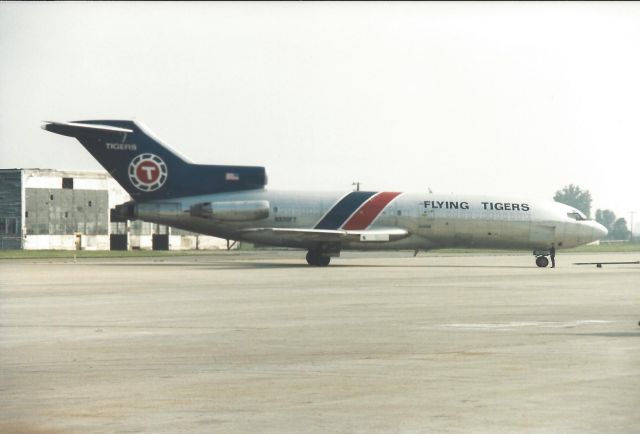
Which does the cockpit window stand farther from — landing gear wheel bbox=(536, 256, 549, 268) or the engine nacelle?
the engine nacelle

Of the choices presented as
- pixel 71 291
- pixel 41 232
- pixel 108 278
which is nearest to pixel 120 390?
pixel 71 291

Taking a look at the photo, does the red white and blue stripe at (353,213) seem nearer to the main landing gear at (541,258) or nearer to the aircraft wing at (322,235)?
the aircraft wing at (322,235)

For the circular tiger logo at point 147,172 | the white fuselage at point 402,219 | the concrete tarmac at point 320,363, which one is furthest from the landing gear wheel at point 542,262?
the concrete tarmac at point 320,363

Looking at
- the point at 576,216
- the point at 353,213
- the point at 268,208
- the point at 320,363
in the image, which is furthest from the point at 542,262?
the point at 320,363

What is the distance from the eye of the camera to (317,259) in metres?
59.3

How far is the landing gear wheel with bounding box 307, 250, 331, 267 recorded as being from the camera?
59.2 m

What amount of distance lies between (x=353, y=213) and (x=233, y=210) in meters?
6.32

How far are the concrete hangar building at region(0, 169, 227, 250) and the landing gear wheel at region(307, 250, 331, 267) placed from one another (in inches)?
1613

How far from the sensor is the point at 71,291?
33844 millimetres

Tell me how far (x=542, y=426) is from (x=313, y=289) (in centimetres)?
2483

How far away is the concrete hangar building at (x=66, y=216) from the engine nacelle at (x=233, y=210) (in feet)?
128

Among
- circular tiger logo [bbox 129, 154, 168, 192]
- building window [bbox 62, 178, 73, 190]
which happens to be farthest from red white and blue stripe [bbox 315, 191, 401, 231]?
building window [bbox 62, 178, 73, 190]

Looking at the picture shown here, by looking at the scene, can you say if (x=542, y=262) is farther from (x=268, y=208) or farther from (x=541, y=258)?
(x=268, y=208)

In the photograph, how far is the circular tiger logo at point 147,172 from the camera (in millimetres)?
58656
